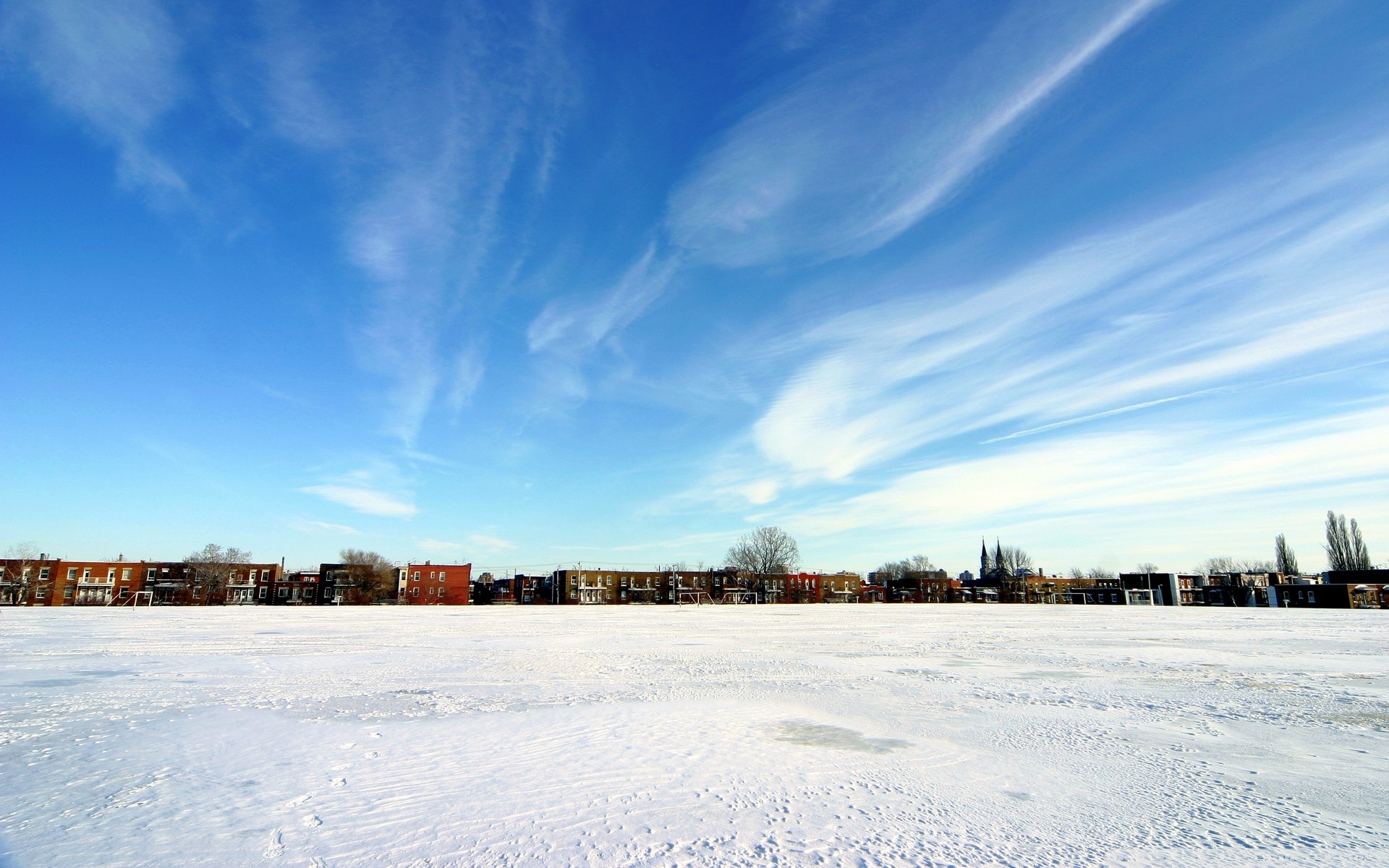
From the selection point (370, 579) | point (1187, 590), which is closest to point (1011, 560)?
point (1187, 590)

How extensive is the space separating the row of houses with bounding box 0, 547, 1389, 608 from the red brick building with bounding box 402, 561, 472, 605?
121 millimetres

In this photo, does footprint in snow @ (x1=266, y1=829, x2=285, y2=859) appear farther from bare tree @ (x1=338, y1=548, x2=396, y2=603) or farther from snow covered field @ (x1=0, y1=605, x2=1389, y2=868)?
bare tree @ (x1=338, y1=548, x2=396, y2=603)

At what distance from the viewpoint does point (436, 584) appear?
108562 millimetres

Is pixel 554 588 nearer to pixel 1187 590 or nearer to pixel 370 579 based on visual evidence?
pixel 370 579

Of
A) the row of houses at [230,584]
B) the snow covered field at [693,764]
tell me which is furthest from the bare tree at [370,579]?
the snow covered field at [693,764]

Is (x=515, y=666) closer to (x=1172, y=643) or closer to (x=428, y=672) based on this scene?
(x=428, y=672)

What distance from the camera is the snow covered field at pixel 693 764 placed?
5305mm

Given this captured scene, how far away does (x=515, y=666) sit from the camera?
1658 centimetres

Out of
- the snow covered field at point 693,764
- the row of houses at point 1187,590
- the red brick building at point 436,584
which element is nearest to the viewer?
the snow covered field at point 693,764

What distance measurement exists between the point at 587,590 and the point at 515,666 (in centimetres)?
10741

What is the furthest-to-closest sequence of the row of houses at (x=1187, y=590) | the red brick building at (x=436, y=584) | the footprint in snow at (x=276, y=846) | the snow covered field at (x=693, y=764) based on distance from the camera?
1. the red brick building at (x=436, y=584)
2. the row of houses at (x=1187, y=590)
3. the snow covered field at (x=693, y=764)
4. the footprint in snow at (x=276, y=846)

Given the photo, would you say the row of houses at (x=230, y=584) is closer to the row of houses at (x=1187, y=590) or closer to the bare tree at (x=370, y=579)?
the bare tree at (x=370, y=579)

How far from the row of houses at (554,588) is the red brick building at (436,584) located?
4.8 inches

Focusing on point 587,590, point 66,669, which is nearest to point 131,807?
point 66,669
